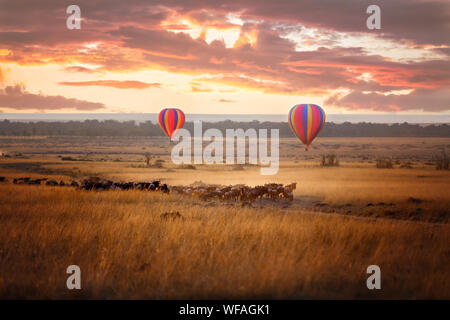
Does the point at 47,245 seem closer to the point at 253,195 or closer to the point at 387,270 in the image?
the point at 387,270

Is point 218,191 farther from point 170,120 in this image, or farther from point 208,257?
point 170,120

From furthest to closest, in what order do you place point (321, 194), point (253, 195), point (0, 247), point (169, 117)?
point (169, 117), point (321, 194), point (253, 195), point (0, 247)

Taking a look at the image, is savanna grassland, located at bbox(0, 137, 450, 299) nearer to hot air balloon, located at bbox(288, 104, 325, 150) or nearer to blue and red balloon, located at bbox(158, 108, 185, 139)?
hot air balloon, located at bbox(288, 104, 325, 150)

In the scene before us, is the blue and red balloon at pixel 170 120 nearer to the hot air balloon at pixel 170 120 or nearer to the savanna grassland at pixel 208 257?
the hot air balloon at pixel 170 120

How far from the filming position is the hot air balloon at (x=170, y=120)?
5369 cm

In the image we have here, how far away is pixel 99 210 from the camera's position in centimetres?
1215

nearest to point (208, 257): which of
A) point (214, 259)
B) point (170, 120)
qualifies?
point (214, 259)

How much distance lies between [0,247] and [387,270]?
7.19 meters

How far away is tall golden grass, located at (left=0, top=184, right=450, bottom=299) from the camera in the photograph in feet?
20.4

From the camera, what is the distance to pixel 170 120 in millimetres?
53875

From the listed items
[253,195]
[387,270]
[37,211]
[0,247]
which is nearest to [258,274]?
[387,270]
